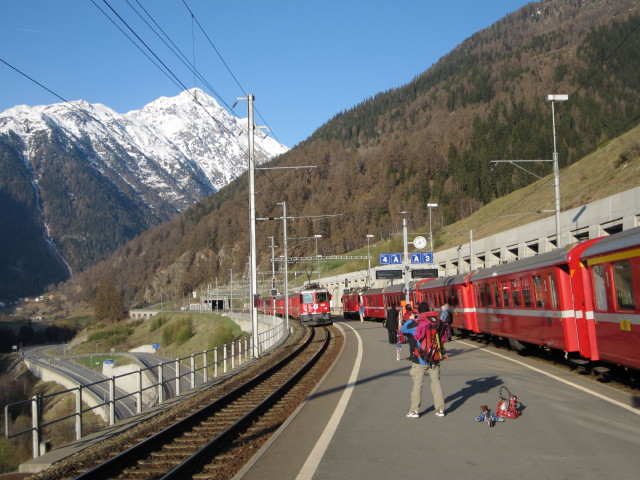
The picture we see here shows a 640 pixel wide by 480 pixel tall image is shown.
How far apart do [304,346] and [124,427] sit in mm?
20643

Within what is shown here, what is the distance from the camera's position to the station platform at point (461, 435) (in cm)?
Result: 764

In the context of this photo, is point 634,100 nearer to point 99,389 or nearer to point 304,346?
point 99,389

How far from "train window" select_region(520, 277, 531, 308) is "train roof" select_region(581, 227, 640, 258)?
4.98 metres

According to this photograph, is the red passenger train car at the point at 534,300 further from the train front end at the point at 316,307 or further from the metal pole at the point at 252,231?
the train front end at the point at 316,307

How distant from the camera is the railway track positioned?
888 centimetres

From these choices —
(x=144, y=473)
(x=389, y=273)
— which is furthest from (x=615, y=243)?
(x=389, y=273)

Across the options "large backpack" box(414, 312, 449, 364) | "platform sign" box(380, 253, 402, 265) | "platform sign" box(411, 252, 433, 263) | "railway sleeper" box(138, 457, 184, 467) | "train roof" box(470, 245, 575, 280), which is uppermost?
"platform sign" box(411, 252, 433, 263)

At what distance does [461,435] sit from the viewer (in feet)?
31.3

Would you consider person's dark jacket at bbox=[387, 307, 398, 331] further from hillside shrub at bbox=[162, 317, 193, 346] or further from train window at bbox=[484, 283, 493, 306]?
hillside shrub at bbox=[162, 317, 193, 346]

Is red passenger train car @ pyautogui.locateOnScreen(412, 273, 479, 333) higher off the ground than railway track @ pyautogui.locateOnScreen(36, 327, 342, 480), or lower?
higher

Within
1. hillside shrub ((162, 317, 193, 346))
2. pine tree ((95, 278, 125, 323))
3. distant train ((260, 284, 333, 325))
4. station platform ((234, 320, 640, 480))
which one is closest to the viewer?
station platform ((234, 320, 640, 480))

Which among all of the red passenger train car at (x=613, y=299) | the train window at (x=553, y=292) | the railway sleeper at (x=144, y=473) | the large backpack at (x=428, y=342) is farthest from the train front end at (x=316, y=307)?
the railway sleeper at (x=144, y=473)

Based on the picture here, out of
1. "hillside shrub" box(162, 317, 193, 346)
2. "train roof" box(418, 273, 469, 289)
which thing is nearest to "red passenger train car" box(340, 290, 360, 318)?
"train roof" box(418, 273, 469, 289)

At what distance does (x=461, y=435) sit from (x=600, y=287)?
5687 millimetres
